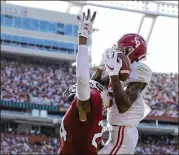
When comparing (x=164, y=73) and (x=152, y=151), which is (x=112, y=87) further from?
(x=164, y=73)

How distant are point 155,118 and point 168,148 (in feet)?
9.69

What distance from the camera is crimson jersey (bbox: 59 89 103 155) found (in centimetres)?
436

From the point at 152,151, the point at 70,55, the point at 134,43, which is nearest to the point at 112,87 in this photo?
the point at 134,43

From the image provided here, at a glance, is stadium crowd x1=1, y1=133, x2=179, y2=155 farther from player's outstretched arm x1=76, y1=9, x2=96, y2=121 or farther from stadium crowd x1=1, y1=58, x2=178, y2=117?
player's outstretched arm x1=76, y1=9, x2=96, y2=121

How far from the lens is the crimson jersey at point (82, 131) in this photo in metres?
4.36

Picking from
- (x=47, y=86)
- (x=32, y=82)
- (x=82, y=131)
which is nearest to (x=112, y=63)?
(x=82, y=131)

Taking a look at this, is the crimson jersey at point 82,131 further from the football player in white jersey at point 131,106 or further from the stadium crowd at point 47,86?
the stadium crowd at point 47,86

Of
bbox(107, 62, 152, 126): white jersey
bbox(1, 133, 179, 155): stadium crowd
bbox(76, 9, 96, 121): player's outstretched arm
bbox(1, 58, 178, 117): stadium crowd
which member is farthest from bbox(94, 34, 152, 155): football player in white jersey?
bbox(1, 58, 178, 117): stadium crowd

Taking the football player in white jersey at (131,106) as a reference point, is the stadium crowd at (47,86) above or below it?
below

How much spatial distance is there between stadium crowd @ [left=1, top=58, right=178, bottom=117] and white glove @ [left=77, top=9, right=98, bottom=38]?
27659 millimetres

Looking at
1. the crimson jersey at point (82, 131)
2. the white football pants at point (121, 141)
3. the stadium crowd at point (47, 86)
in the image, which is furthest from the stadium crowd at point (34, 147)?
the crimson jersey at point (82, 131)

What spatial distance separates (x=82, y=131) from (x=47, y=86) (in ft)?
96.0

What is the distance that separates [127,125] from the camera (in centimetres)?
486

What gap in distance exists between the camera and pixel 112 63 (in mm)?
4281
